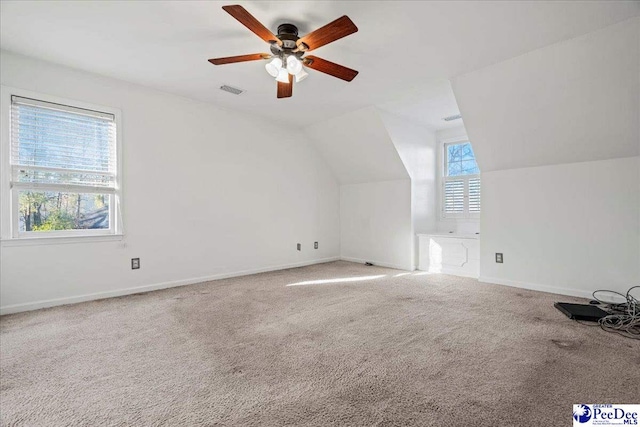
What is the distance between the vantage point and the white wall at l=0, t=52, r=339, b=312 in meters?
2.99

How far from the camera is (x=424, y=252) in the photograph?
4789 mm

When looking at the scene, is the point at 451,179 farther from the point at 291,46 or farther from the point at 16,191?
the point at 16,191

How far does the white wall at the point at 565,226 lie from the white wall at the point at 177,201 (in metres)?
2.89

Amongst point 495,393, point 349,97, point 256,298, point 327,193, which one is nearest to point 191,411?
point 495,393

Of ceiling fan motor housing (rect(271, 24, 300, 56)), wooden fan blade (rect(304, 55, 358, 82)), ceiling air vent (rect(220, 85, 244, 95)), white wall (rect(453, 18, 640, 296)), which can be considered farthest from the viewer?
ceiling air vent (rect(220, 85, 244, 95))

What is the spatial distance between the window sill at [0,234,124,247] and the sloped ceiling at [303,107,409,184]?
Answer: 3288 mm

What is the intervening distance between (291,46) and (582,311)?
3.33 metres

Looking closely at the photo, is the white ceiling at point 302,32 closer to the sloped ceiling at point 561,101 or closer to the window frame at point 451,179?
the sloped ceiling at point 561,101

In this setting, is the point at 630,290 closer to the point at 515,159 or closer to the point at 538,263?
the point at 538,263

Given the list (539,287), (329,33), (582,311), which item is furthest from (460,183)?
(329,33)

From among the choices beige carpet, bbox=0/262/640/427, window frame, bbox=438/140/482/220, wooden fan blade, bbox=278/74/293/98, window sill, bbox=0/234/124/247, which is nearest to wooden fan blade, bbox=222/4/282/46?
wooden fan blade, bbox=278/74/293/98

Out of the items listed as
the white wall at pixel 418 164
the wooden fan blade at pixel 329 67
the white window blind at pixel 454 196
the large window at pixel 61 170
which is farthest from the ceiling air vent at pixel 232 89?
the white window blind at pixel 454 196

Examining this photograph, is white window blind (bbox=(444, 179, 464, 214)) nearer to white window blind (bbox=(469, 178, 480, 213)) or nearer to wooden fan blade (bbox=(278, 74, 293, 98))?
white window blind (bbox=(469, 178, 480, 213))

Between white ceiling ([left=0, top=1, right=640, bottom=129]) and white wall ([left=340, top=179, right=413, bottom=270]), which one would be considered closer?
white ceiling ([left=0, top=1, right=640, bottom=129])
